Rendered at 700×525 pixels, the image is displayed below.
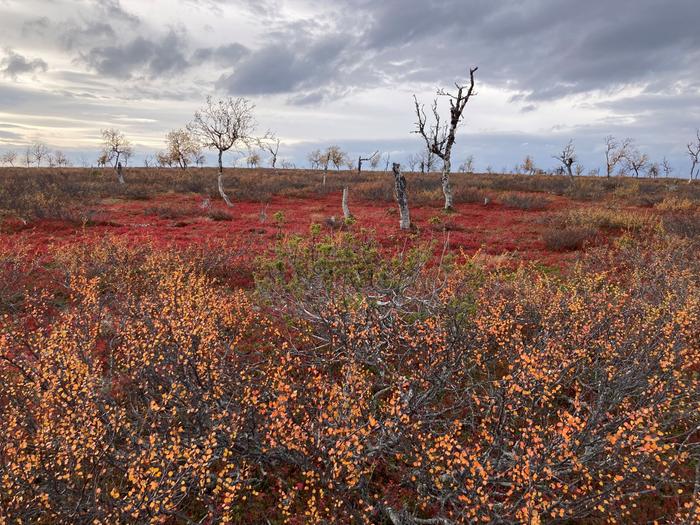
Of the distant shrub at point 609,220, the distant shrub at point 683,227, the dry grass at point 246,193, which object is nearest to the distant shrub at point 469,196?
the dry grass at point 246,193

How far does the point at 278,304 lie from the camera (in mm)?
10883

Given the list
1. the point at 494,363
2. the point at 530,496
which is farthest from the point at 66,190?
the point at 530,496

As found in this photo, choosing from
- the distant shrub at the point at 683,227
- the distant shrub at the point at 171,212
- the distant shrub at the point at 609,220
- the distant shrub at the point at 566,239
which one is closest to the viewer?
the distant shrub at the point at 683,227

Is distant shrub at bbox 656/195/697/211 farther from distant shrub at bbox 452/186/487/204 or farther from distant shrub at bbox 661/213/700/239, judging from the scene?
distant shrub at bbox 452/186/487/204

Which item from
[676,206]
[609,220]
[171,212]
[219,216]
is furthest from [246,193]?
[676,206]

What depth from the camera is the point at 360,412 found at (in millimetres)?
5730

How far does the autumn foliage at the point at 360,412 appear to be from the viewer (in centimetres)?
497

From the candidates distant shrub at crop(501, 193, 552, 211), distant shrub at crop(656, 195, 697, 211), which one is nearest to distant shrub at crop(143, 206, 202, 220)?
distant shrub at crop(501, 193, 552, 211)

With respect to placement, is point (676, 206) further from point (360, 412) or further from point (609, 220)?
point (360, 412)

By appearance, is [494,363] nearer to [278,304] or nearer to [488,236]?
[278,304]

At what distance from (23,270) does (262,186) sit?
107 ft

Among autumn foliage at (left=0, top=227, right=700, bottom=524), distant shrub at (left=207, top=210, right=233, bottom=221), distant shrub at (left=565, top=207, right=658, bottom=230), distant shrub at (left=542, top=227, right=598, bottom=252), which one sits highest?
distant shrub at (left=565, top=207, right=658, bottom=230)

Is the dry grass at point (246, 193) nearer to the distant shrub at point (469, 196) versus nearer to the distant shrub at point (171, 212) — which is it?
the distant shrub at point (469, 196)

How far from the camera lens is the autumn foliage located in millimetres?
4973
